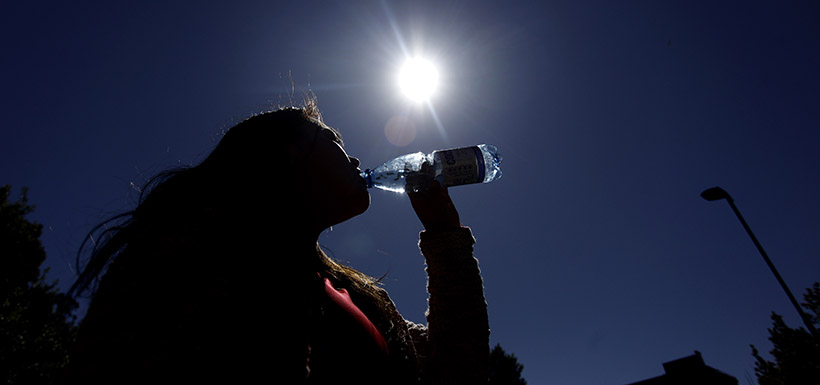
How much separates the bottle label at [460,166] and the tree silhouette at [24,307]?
9.71 metres

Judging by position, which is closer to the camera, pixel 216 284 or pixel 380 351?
pixel 216 284

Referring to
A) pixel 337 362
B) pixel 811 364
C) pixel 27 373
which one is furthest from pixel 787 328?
pixel 27 373

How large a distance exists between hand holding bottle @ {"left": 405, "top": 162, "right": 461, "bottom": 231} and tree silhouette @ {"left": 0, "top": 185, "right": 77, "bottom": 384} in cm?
969

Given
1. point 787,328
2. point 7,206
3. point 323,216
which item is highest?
point 7,206

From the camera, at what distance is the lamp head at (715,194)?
10281 mm

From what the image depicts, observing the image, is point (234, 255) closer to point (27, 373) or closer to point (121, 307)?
point (121, 307)

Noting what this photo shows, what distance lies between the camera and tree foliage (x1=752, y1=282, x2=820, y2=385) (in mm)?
11266

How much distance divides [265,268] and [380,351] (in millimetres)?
779

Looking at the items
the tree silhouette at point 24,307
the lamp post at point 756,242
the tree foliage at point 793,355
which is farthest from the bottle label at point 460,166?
the tree foliage at point 793,355

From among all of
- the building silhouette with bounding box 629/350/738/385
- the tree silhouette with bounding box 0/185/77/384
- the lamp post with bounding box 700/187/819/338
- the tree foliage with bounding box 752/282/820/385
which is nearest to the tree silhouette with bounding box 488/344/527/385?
the building silhouette with bounding box 629/350/738/385

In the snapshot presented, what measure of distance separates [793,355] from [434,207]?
58.9 feet

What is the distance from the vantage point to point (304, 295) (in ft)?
4.42

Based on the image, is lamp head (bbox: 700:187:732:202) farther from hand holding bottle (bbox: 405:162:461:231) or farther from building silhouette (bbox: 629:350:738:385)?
hand holding bottle (bbox: 405:162:461:231)

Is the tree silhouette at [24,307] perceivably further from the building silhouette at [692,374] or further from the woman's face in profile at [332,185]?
the building silhouette at [692,374]
